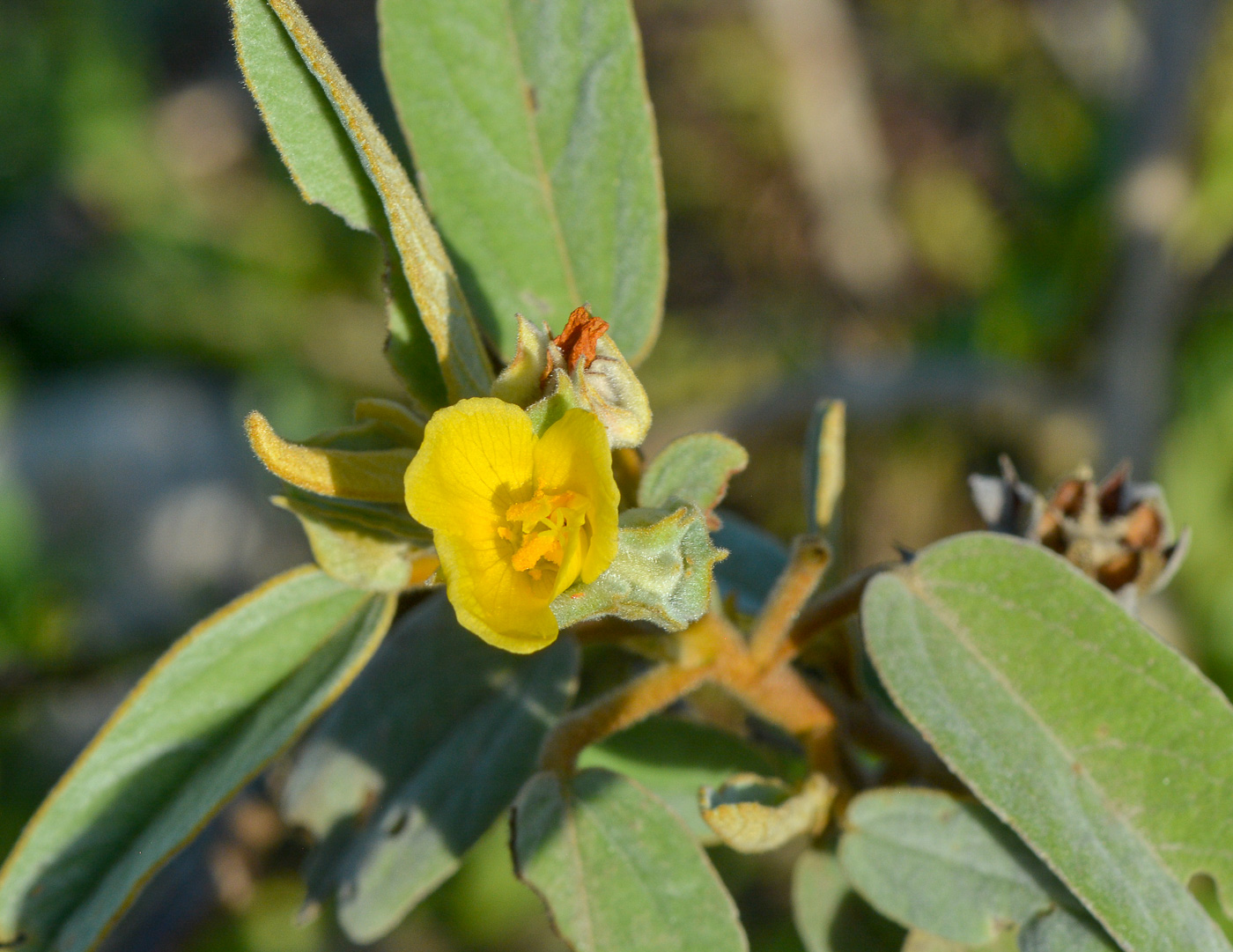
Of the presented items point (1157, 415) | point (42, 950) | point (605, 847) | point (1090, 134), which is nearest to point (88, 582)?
point (42, 950)

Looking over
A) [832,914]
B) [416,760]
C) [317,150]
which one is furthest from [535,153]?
[832,914]

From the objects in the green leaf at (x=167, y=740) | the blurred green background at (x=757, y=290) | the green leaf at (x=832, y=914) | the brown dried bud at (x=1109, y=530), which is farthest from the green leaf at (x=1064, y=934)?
the blurred green background at (x=757, y=290)

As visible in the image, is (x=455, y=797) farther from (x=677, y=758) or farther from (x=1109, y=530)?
(x=1109, y=530)

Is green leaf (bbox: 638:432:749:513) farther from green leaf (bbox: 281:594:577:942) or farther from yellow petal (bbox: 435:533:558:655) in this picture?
green leaf (bbox: 281:594:577:942)

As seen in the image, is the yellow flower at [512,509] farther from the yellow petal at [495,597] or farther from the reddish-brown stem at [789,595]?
the reddish-brown stem at [789,595]

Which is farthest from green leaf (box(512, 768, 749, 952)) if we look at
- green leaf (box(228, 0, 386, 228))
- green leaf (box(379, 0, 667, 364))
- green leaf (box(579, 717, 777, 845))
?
green leaf (box(228, 0, 386, 228))

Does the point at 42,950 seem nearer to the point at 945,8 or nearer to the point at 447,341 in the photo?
the point at 447,341
